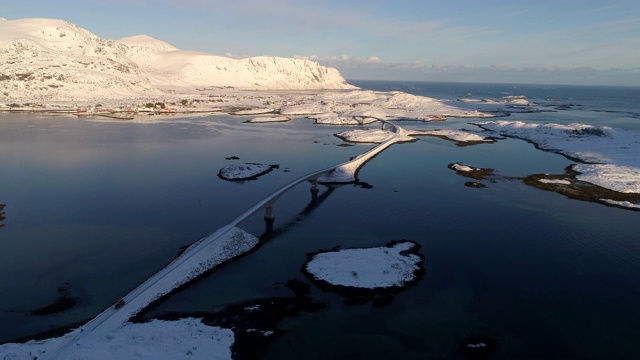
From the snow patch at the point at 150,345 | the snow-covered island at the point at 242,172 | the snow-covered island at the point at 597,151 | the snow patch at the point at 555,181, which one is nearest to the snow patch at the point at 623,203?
the snow-covered island at the point at 597,151

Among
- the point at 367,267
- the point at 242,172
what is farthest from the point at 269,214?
the point at 242,172

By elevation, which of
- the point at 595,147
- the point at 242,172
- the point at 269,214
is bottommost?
the point at 269,214

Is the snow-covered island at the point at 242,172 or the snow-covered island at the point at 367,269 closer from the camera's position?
the snow-covered island at the point at 367,269

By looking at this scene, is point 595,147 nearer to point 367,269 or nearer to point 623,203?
point 623,203

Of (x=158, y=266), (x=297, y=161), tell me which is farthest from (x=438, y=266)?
(x=297, y=161)

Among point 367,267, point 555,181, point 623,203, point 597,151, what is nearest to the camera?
point 367,267

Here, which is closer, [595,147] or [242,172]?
[242,172]

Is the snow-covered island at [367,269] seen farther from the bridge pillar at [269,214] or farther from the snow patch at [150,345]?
the snow patch at [150,345]

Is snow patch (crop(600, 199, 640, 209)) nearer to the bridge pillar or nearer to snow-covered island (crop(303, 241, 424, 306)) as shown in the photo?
snow-covered island (crop(303, 241, 424, 306))

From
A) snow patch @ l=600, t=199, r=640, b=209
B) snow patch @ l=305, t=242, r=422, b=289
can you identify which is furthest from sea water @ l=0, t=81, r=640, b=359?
snow patch @ l=600, t=199, r=640, b=209
